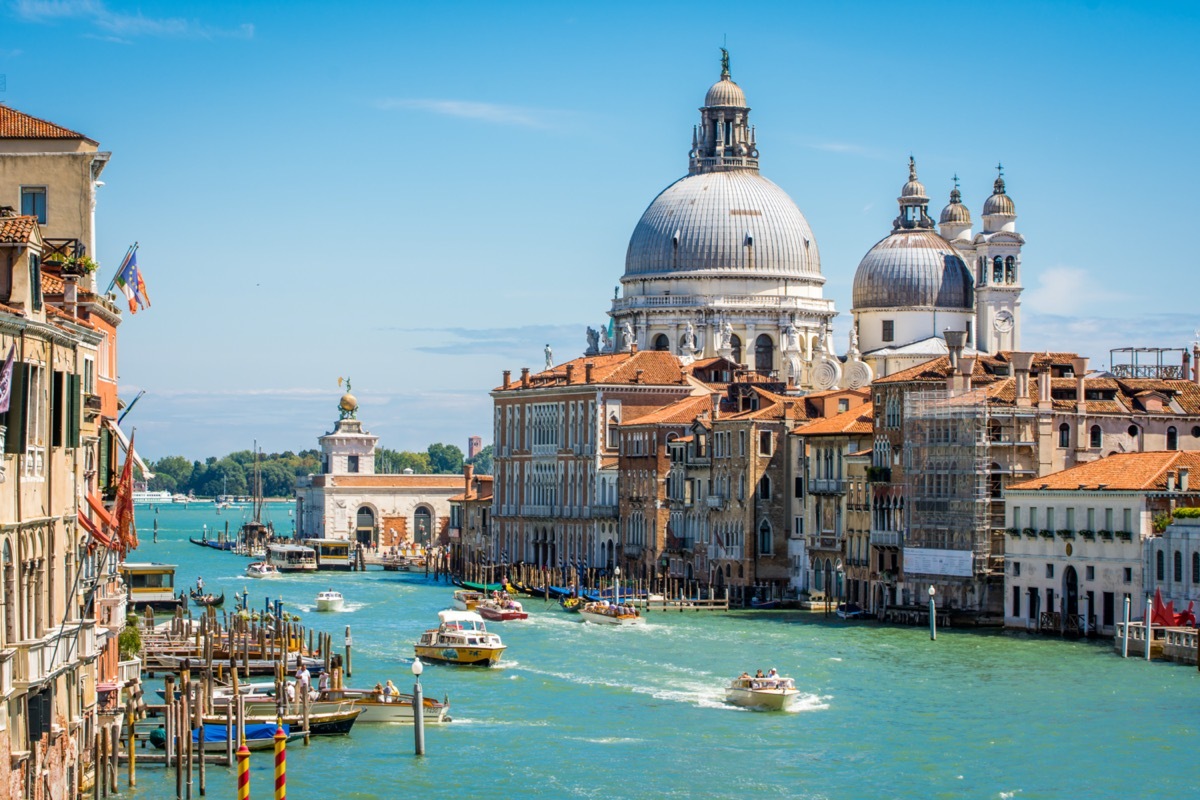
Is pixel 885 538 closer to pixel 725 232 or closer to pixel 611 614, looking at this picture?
pixel 611 614

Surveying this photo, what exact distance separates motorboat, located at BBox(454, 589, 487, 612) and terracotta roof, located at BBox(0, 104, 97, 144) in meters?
33.6

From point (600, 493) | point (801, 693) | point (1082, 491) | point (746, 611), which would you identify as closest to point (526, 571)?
point (600, 493)

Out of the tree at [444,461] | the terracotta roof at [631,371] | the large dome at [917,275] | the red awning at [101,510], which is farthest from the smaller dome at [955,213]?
the tree at [444,461]

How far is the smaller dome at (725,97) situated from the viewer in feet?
295

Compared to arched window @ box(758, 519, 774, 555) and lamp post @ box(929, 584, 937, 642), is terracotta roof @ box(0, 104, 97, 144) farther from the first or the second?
arched window @ box(758, 519, 774, 555)

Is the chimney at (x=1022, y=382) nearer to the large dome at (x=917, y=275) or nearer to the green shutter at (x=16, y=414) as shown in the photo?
the large dome at (x=917, y=275)

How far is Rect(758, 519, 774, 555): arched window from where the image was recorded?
211 feet

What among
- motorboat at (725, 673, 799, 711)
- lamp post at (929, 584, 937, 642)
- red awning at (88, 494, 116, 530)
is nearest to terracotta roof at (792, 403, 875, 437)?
lamp post at (929, 584, 937, 642)

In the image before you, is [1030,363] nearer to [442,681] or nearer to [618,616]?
[618,616]

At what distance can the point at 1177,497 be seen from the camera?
46.5 m

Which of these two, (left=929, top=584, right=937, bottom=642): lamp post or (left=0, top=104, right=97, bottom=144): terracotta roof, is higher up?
(left=0, top=104, right=97, bottom=144): terracotta roof

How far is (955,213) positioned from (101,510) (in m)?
65.5

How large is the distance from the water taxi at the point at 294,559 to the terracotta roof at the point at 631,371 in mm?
13422

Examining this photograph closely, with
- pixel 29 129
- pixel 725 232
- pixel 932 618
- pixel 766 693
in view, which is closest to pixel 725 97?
pixel 725 232
